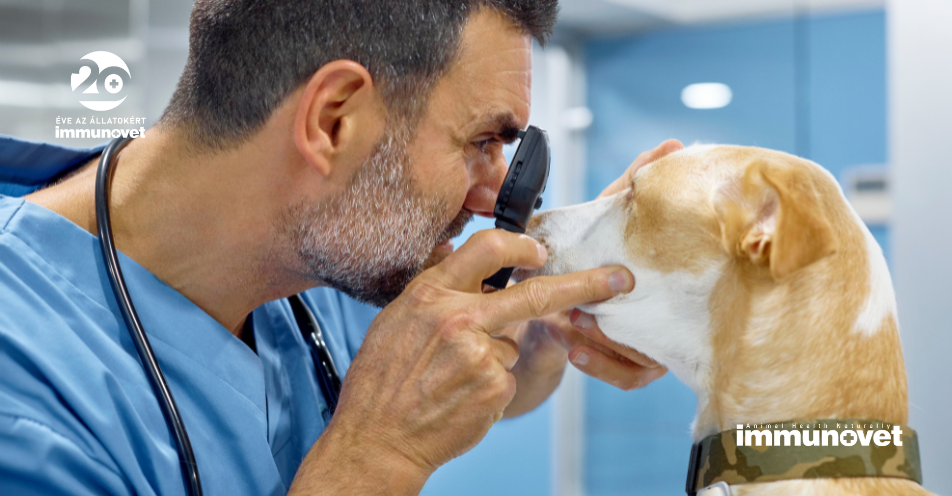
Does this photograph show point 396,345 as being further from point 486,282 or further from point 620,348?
point 620,348

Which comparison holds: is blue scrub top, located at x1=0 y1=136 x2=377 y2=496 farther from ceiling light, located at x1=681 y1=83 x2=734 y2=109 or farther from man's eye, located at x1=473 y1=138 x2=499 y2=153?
ceiling light, located at x1=681 y1=83 x2=734 y2=109

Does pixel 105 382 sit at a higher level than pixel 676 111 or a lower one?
lower

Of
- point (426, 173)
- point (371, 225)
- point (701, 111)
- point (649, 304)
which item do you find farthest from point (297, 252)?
point (701, 111)

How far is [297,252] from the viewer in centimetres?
107

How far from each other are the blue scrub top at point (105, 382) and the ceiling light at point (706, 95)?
2.70 meters

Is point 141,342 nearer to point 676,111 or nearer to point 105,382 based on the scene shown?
point 105,382

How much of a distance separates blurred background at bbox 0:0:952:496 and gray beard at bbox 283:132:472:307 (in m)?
0.89

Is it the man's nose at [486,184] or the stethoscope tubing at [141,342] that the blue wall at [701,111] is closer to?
the man's nose at [486,184]

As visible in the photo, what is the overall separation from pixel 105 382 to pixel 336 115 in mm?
439

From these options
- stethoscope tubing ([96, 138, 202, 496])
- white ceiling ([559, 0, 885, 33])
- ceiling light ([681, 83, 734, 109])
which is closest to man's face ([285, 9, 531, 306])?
stethoscope tubing ([96, 138, 202, 496])

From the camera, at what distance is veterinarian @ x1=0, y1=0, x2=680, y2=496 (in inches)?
35.8

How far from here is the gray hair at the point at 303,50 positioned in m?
0.99

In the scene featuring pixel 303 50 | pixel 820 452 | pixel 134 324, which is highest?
pixel 303 50

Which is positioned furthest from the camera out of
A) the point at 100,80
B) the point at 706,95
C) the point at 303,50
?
the point at 706,95
